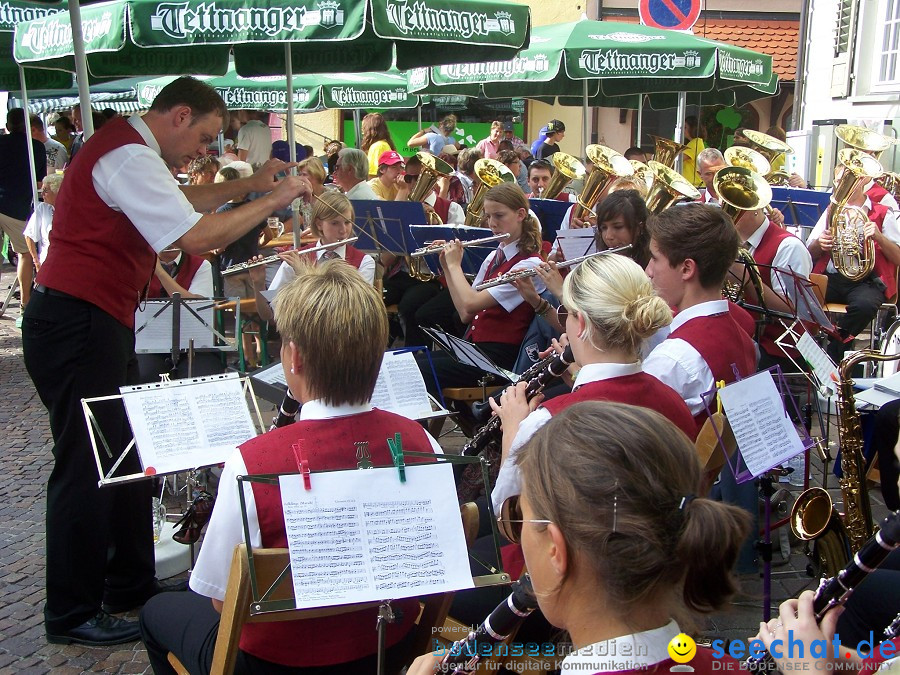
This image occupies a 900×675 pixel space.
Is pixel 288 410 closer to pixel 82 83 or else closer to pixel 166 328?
pixel 166 328

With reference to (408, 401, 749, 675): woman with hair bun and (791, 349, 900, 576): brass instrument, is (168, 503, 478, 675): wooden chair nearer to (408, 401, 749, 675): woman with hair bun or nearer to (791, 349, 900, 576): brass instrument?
(408, 401, 749, 675): woman with hair bun

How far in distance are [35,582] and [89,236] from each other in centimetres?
164

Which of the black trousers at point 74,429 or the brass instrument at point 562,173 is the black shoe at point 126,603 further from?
the brass instrument at point 562,173

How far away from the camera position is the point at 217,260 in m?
6.89

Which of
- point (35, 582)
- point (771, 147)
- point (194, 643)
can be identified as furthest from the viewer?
point (771, 147)

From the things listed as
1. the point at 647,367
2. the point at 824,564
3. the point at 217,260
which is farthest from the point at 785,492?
the point at 217,260

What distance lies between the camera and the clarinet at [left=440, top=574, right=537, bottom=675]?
1.60 meters

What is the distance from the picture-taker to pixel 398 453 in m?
1.88

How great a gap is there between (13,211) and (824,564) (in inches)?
363

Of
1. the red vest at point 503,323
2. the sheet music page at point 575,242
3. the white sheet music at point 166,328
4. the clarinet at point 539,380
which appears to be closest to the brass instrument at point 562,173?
the sheet music page at point 575,242

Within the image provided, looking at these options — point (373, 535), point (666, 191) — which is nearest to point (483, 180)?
point (666, 191)

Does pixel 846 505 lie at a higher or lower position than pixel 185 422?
lower

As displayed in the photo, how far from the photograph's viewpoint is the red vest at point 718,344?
125 inches

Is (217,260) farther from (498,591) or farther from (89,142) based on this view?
(498,591)
